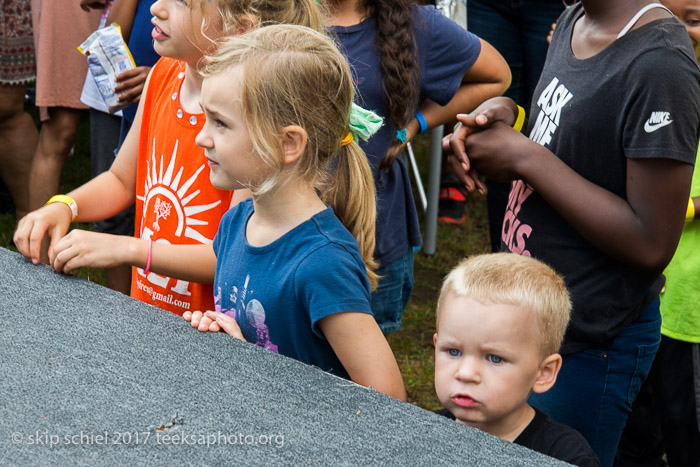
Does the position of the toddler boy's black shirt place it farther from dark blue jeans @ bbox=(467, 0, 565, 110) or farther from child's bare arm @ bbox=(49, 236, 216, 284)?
dark blue jeans @ bbox=(467, 0, 565, 110)

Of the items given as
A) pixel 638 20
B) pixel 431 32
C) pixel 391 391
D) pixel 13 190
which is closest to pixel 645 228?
pixel 638 20

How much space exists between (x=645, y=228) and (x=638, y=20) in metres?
0.37

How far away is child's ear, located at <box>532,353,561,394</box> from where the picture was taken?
1.41 m

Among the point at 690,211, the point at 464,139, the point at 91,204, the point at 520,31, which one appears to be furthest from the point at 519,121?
the point at 520,31

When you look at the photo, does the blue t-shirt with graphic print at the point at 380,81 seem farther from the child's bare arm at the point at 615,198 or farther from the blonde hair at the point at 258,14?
the child's bare arm at the point at 615,198

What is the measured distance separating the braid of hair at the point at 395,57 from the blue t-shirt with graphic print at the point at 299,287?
0.59m

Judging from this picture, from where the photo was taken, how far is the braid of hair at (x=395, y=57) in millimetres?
2004

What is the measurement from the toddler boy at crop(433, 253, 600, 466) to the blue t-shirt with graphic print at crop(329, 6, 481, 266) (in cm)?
73

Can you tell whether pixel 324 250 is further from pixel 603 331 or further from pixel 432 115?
pixel 432 115

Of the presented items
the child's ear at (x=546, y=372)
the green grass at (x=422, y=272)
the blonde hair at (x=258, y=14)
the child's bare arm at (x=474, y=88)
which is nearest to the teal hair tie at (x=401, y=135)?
the child's bare arm at (x=474, y=88)

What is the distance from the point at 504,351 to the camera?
1.35 m

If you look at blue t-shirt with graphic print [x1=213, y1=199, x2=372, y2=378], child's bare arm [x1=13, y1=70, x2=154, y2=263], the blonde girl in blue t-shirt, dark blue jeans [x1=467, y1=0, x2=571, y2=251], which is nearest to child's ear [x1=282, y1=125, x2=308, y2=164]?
the blonde girl in blue t-shirt

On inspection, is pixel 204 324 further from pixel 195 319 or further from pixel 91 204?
pixel 91 204

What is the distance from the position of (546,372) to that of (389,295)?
0.79 metres
